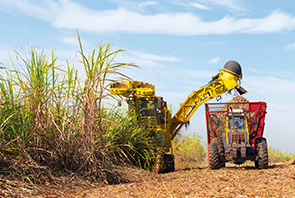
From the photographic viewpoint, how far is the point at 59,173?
24.3 ft

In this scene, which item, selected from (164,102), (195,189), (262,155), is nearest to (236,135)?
(262,155)

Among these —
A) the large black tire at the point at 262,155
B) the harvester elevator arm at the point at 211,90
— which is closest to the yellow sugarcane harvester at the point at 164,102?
the harvester elevator arm at the point at 211,90

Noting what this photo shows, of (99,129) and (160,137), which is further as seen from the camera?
(160,137)

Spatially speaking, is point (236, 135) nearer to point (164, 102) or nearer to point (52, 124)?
point (164, 102)

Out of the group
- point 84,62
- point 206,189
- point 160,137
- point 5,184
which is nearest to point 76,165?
point 5,184

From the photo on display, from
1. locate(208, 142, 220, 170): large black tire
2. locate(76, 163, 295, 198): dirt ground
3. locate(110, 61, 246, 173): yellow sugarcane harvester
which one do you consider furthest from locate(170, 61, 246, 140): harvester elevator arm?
locate(76, 163, 295, 198): dirt ground

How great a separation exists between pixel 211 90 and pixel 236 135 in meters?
2.84

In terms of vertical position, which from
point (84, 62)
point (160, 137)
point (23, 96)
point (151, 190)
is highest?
point (84, 62)

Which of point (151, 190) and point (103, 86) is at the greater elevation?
point (103, 86)

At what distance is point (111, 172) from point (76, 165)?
0.76 meters

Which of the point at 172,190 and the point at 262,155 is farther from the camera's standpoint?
the point at 262,155

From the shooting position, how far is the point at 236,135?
11.5 meters

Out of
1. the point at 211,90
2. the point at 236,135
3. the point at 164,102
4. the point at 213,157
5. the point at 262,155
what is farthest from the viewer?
the point at 211,90

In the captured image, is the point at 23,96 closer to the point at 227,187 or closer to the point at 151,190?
the point at 151,190
